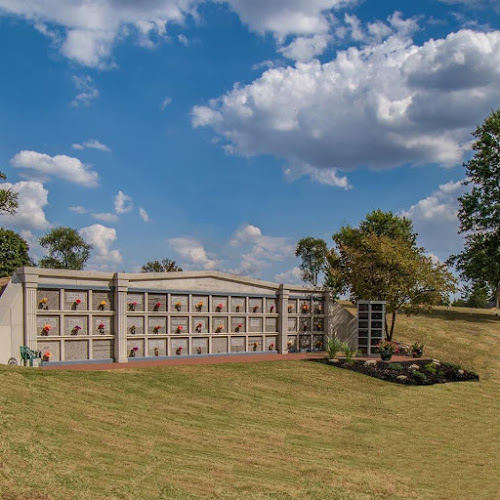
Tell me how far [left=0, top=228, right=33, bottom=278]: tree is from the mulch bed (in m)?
46.6

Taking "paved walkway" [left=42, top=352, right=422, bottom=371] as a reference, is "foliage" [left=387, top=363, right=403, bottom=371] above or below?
below

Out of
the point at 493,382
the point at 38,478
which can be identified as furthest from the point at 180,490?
the point at 493,382

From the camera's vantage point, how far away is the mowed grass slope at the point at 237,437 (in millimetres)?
9023

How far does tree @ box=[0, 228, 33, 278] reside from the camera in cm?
5862

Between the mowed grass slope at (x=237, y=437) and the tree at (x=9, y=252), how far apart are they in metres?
46.5

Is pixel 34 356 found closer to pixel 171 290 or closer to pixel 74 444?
pixel 171 290

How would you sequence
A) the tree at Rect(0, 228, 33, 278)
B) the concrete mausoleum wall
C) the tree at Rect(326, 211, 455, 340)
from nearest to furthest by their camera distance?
the concrete mausoleum wall → the tree at Rect(326, 211, 455, 340) → the tree at Rect(0, 228, 33, 278)

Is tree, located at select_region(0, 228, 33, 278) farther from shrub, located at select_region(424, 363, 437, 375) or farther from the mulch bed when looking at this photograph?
shrub, located at select_region(424, 363, 437, 375)

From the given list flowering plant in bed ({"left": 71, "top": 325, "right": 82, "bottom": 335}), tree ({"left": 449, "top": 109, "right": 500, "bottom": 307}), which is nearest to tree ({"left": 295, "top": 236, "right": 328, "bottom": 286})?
tree ({"left": 449, "top": 109, "right": 500, "bottom": 307})

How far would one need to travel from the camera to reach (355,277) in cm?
3122

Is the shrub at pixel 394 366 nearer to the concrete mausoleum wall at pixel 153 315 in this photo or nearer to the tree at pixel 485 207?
the concrete mausoleum wall at pixel 153 315

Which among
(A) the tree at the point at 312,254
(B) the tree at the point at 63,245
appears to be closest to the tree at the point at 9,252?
(B) the tree at the point at 63,245

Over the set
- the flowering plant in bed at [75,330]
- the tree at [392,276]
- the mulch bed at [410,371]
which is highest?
the tree at [392,276]

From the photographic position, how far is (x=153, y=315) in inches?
896
